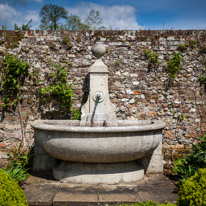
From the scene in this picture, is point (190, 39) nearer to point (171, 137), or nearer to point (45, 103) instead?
point (171, 137)

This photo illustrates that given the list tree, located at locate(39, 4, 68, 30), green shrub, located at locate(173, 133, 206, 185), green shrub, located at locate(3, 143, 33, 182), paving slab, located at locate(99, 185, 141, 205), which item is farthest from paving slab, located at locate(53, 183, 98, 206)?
tree, located at locate(39, 4, 68, 30)

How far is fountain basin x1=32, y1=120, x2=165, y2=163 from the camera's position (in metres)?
3.62

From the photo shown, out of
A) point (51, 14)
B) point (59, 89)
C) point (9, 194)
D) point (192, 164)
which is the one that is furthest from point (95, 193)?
point (51, 14)

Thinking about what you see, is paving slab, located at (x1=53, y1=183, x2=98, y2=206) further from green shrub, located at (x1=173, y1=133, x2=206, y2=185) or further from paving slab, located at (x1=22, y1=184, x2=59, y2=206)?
green shrub, located at (x1=173, y1=133, x2=206, y2=185)

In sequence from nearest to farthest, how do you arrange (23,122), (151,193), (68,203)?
1. (68,203)
2. (151,193)
3. (23,122)

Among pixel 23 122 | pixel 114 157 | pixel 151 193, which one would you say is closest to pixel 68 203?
pixel 114 157

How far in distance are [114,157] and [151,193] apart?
73cm

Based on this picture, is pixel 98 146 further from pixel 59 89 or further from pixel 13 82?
pixel 13 82

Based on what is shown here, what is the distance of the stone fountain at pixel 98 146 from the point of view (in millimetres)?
3633

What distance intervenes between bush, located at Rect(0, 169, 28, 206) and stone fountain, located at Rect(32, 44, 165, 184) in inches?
49.8

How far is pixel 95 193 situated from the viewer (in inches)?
138

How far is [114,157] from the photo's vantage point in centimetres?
375

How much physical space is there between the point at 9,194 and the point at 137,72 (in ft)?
12.6

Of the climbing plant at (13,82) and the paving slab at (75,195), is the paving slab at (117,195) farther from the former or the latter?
the climbing plant at (13,82)
